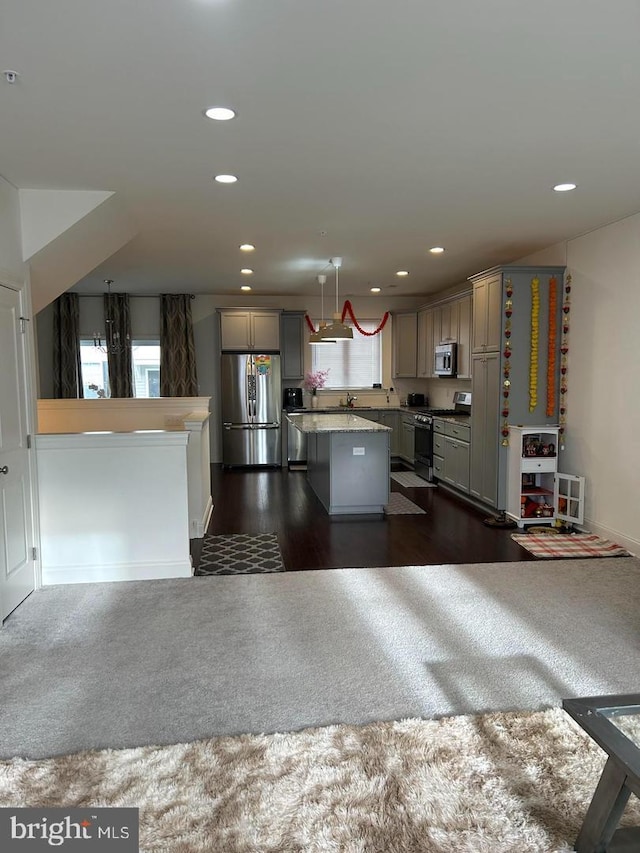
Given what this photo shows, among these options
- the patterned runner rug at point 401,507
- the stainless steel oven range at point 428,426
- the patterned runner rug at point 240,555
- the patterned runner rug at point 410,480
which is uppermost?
the stainless steel oven range at point 428,426

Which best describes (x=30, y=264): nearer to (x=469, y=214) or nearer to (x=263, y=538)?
(x=263, y=538)

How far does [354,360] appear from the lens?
30.2 ft

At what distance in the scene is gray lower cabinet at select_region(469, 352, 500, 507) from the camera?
567cm

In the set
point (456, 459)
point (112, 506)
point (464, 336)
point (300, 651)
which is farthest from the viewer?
point (464, 336)

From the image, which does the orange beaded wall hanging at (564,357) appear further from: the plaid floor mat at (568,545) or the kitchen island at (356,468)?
the kitchen island at (356,468)

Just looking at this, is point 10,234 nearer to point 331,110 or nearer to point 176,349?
point 331,110

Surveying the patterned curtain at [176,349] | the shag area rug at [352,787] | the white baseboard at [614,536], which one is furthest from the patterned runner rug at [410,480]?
the shag area rug at [352,787]

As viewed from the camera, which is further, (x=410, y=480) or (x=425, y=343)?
(x=425, y=343)

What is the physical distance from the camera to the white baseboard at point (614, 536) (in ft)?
14.9

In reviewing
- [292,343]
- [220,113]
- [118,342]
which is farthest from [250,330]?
[220,113]

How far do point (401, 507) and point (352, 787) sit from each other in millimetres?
4327

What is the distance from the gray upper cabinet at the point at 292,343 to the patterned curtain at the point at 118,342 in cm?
227

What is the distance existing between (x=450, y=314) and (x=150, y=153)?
5.01 m

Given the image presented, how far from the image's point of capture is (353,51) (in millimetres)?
2164
